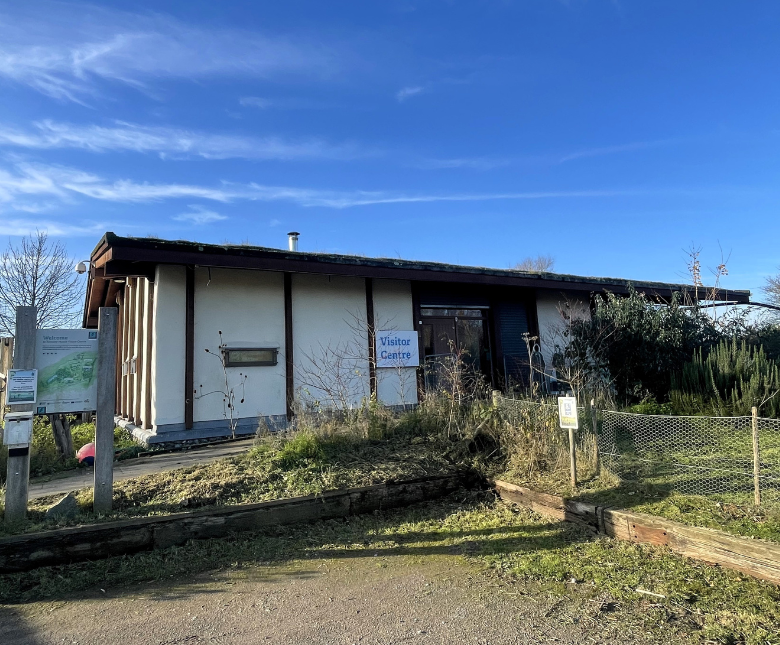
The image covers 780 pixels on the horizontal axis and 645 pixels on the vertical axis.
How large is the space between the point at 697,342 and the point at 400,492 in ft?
26.9

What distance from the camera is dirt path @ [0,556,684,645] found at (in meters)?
3.26

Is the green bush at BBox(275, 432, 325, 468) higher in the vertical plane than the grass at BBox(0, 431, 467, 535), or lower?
higher

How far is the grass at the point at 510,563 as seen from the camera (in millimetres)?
3432

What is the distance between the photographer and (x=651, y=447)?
6.80 m

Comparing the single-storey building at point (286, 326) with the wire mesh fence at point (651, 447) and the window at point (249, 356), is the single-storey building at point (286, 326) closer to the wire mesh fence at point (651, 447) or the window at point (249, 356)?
the window at point (249, 356)

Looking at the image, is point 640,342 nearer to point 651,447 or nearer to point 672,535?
point 651,447

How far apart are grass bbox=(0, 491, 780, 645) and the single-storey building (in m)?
2.79

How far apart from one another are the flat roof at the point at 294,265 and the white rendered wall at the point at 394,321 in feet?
2.52

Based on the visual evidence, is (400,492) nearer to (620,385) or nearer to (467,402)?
(467,402)

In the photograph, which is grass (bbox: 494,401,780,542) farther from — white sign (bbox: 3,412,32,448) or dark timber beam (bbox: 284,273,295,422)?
white sign (bbox: 3,412,32,448)

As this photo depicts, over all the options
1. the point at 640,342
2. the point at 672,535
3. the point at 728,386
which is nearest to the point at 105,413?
the point at 672,535

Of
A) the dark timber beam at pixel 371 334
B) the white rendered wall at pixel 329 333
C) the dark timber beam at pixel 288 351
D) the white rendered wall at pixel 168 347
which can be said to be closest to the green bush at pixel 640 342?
the dark timber beam at pixel 371 334

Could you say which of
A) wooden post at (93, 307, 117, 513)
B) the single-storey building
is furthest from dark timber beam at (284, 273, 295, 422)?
wooden post at (93, 307, 117, 513)

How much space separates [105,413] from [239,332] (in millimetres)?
4673
